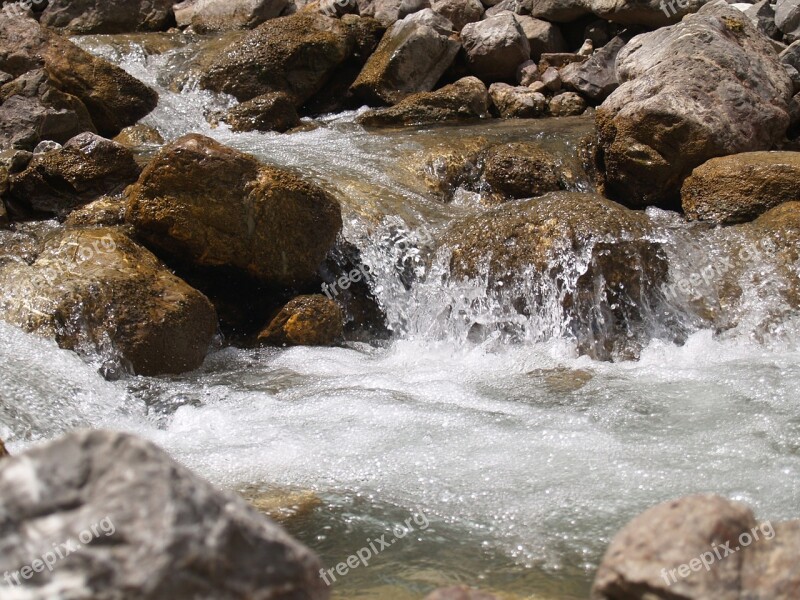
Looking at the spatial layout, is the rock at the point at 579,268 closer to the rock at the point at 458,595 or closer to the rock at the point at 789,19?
the rock at the point at 458,595

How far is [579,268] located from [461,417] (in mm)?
2228

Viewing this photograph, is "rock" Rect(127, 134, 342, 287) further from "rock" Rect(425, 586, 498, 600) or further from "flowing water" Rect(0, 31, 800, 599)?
"rock" Rect(425, 586, 498, 600)

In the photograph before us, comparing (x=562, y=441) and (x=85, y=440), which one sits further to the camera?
(x=562, y=441)

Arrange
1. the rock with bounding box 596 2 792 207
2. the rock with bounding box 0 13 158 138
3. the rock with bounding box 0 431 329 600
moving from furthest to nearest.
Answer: the rock with bounding box 0 13 158 138, the rock with bounding box 596 2 792 207, the rock with bounding box 0 431 329 600

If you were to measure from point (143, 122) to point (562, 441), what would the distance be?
7.69 metres

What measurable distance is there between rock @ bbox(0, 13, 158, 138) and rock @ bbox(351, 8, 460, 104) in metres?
3.24

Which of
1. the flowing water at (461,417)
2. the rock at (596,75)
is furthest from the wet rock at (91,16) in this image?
the flowing water at (461,417)

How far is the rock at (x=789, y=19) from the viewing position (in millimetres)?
11172

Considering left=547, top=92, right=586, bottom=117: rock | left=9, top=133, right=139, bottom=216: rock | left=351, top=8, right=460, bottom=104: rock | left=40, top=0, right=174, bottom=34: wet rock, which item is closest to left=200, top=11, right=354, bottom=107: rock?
left=351, top=8, right=460, bottom=104: rock

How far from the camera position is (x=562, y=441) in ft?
14.6

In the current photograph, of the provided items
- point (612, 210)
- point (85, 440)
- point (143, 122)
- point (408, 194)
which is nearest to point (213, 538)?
point (85, 440)

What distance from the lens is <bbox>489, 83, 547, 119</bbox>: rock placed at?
11883 millimetres

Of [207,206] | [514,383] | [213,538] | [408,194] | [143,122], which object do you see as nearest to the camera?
[213,538]

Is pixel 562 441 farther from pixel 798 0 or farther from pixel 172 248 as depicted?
pixel 798 0
